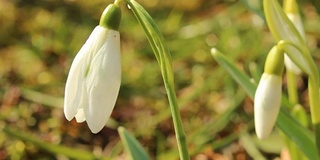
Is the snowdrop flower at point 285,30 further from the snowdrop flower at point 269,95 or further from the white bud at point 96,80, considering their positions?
the white bud at point 96,80

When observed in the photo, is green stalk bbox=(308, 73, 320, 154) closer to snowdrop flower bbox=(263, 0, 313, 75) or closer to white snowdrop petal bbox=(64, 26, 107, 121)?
snowdrop flower bbox=(263, 0, 313, 75)

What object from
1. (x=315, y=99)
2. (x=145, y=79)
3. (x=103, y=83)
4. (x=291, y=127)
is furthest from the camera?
(x=145, y=79)

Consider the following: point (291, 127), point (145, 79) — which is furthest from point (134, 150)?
point (145, 79)

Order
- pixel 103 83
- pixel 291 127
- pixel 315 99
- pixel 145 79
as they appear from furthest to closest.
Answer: pixel 145 79, pixel 291 127, pixel 315 99, pixel 103 83

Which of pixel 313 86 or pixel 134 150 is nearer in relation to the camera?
pixel 313 86

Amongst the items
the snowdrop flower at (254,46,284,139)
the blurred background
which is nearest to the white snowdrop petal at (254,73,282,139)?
the snowdrop flower at (254,46,284,139)

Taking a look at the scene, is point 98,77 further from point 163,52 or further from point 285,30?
point 285,30
